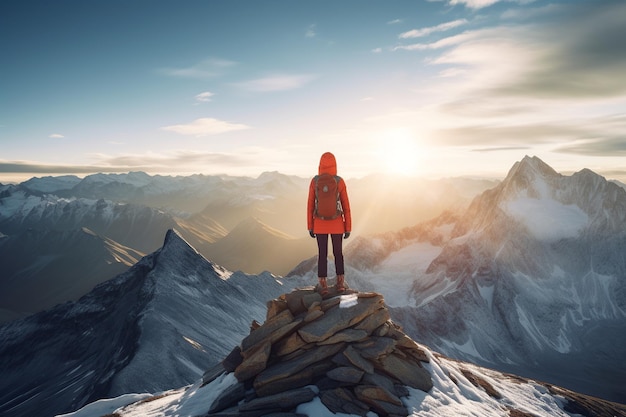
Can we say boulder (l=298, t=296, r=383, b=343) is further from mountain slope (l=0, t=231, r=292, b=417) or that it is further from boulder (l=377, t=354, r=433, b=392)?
mountain slope (l=0, t=231, r=292, b=417)

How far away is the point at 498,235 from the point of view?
176 metres

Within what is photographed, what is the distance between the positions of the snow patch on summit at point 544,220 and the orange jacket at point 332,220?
188602 millimetres

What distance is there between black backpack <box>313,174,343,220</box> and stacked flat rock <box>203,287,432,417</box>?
5.14 m

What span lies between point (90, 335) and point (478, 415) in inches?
3196

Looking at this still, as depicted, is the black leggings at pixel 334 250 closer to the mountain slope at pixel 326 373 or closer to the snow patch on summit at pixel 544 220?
the mountain slope at pixel 326 373

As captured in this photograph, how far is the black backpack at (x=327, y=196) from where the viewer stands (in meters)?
21.2

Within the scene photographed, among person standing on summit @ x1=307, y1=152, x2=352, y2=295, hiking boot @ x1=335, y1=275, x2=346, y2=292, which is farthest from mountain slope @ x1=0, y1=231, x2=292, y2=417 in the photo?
person standing on summit @ x1=307, y1=152, x2=352, y2=295

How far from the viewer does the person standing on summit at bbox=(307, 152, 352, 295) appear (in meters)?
21.2

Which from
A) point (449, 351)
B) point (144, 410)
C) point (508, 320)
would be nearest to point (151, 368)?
point (144, 410)

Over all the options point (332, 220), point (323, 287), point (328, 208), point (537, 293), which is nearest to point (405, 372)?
point (323, 287)

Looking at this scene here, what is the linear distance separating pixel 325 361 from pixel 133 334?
175ft

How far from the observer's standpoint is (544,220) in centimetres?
19300

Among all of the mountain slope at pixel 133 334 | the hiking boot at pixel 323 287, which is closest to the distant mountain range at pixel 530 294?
the mountain slope at pixel 133 334

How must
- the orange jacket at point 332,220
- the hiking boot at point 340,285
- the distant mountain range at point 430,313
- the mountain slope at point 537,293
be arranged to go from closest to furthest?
the orange jacket at point 332,220 → the hiking boot at point 340,285 → the distant mountain range at point 430,313 → the mountain slope at point 537,293
